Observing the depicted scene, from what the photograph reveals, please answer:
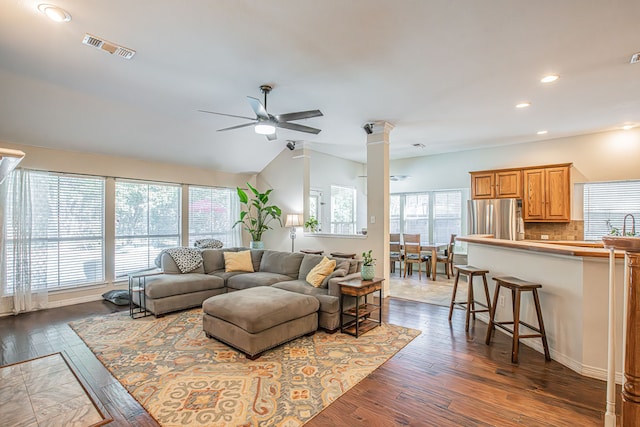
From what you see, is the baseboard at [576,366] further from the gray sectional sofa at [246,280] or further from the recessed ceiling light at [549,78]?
the recessed ceiling light at [549,78]

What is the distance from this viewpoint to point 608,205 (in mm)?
5723

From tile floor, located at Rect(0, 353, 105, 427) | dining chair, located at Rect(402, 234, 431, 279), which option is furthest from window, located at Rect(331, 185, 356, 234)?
tile floor, located at Rect(0, 353, 105, 427)

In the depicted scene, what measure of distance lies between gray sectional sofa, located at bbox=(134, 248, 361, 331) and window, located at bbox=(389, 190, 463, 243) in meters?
4.05

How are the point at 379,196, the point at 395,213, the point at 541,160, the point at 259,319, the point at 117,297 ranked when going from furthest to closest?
the point at 395,213, the point at 541,160, the point at 379,196, the point at 117,297, the point at 259,319

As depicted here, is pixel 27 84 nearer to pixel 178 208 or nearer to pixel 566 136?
pixel 178 208

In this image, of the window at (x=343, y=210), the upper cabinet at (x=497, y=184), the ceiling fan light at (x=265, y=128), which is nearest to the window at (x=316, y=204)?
Result: the window at (x=343, y=210)

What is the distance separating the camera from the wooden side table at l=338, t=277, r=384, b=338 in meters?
3.58

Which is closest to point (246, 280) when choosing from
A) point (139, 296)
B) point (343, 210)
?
point (139, 296)

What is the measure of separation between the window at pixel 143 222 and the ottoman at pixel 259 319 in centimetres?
309

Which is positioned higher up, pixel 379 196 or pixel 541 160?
pixel 541 160

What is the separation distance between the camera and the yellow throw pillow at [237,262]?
17.6 ft

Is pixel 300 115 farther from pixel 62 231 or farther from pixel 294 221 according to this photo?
pixel 62 231

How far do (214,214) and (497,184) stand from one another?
626 cm

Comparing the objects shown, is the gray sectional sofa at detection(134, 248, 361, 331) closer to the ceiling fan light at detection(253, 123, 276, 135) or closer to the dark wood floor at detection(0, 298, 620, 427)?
the dark wood floor at detection(0, 298, 620, 427)
